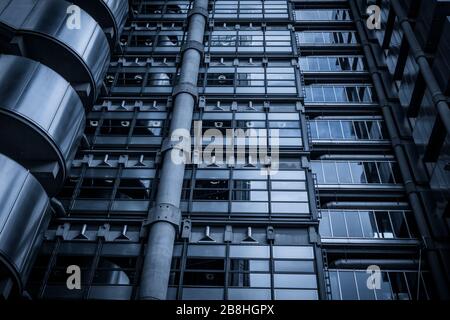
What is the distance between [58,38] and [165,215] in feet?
33.0

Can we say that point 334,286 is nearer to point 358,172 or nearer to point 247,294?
point 247,294

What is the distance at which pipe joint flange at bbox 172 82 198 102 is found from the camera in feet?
98.6

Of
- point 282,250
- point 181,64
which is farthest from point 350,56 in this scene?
point 282,250

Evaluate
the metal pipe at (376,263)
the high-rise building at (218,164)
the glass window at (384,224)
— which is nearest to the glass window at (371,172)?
the high-rise building at (218,164)

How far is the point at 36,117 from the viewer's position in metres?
20.5

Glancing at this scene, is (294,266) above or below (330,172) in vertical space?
below

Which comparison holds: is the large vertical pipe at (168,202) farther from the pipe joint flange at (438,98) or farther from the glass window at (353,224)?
the pipe joint flange at (438,98)

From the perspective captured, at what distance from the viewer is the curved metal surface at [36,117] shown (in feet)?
66.3

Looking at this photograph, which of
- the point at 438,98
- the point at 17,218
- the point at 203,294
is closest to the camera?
the point at 17,218

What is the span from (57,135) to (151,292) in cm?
810

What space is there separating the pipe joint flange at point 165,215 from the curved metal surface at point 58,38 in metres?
6.85

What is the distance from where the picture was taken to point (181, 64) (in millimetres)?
33094

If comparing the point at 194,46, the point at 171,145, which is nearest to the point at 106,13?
the point at 194,46

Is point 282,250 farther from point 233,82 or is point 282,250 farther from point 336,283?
point 233,82
